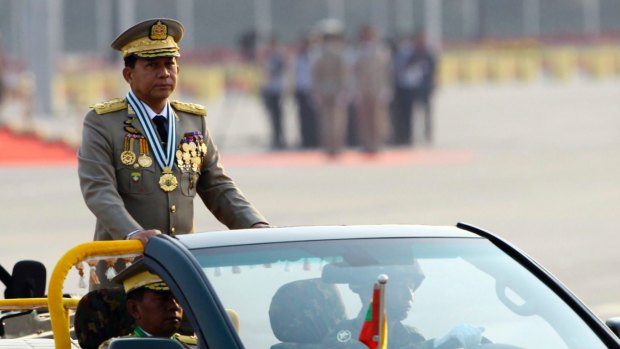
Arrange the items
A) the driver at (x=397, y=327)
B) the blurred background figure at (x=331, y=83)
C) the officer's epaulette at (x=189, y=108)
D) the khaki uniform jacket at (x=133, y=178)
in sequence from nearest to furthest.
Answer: the driver at (x=397, y=327), the khaki uniform jacket at (x=133, y=178), the officer's epaulette at (x=189, y=108), the blurred background figure at (x=331, y=83)

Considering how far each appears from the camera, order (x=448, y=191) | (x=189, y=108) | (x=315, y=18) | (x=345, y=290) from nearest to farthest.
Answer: (x=345, y=290), (x=189, y=108), (x=448, y=191), (x=315, y=18)

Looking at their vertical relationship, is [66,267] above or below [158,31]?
below

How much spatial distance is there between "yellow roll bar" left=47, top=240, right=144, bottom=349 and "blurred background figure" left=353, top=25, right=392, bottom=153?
23.7 m

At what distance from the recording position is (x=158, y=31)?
6.57 meters

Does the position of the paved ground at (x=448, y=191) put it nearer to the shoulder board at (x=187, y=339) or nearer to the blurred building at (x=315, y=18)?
the shoulder board at (x=187, y=339)

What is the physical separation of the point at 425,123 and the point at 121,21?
647 cm

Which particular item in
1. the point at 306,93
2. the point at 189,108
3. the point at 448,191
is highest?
the point at 189,108

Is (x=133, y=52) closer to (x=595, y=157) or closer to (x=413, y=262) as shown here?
(x=413, y=262)

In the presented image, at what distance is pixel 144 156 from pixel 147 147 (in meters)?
0.05

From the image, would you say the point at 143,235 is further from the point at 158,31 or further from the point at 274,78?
the point at 274,78

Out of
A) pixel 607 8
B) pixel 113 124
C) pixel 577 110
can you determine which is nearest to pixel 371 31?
pixel 577 110

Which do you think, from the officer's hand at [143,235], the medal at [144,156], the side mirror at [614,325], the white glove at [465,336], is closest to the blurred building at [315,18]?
the medal at [144,156]

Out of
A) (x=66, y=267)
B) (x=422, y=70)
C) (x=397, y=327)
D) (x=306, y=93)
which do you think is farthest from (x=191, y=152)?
(x=422, y=70)

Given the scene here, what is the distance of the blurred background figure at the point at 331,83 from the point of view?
28.8 m
